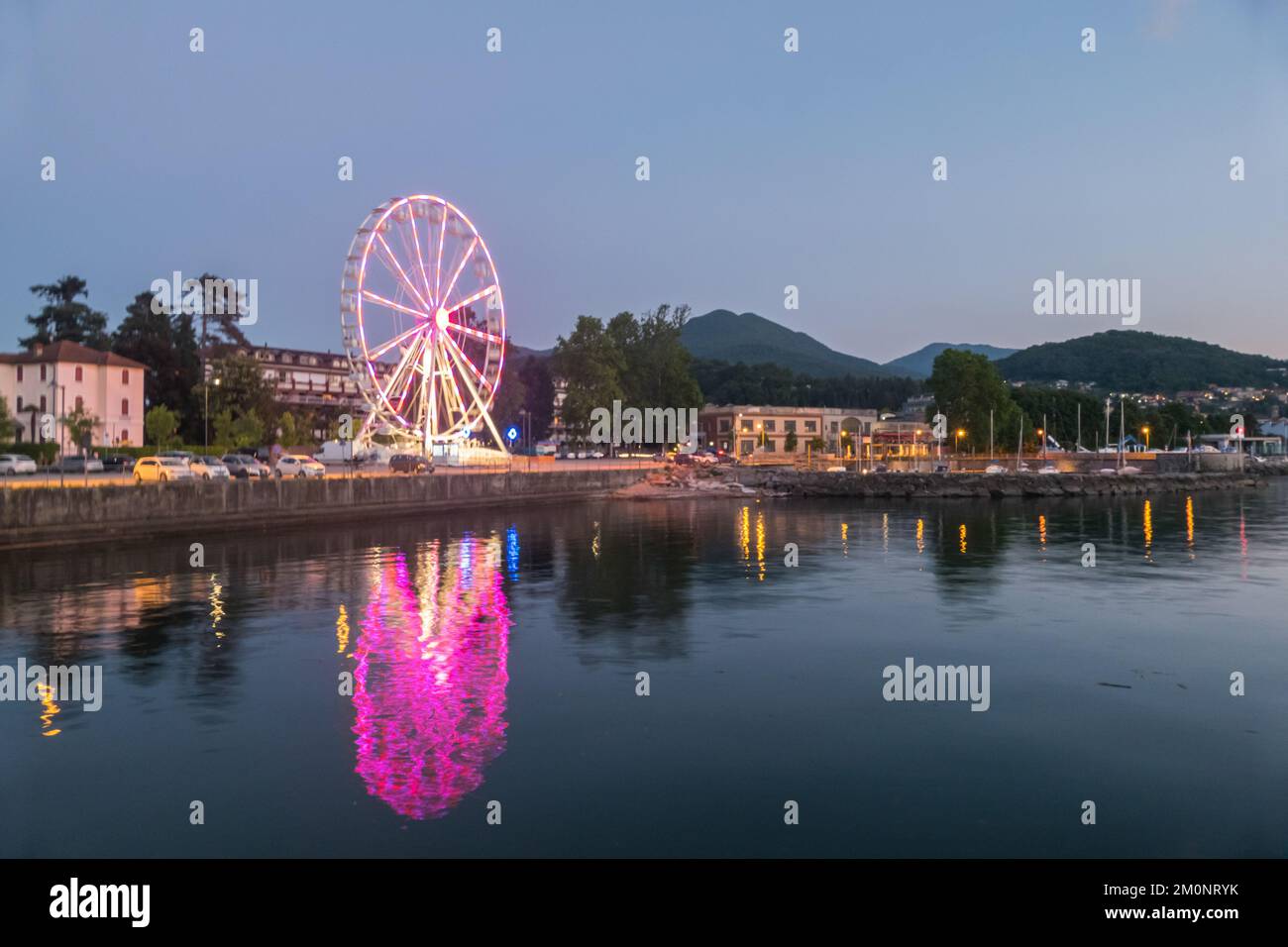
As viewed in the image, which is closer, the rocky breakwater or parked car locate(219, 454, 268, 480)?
parked car locate(219, 454, 268, 480)

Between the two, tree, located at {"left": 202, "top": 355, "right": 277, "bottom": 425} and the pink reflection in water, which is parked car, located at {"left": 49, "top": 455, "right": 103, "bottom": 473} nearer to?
tree, located at {"left": 202, "top": 355, "right": 277, "bottom": 425}

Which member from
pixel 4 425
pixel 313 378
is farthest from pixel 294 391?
pixel 4 425

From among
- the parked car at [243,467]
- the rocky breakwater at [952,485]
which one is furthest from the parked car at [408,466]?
the rocky breakwater at [952,485]

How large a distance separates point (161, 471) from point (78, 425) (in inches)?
1387

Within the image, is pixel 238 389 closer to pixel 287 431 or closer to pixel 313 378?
pixel 287 431

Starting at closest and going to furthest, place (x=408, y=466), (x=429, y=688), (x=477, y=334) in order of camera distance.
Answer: (x=429, y=688)
(x=477, y=334)
(x=408, y=466)

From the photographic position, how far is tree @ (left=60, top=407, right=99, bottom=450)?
85062 mm

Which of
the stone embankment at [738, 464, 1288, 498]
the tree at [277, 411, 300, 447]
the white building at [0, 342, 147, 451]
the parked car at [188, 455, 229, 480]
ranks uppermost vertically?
the white building at [0, 342, 147, 451]

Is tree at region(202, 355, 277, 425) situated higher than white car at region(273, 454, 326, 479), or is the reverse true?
tree at region(202, 355, 277, 425)

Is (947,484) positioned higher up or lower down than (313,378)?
lower down

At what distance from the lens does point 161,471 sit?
55531 millimetres

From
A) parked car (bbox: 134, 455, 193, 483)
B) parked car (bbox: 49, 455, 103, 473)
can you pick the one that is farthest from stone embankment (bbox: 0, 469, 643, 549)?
parked car (bbox: 49, 455, 103, 473)

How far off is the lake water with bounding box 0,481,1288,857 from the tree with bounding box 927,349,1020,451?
118m
